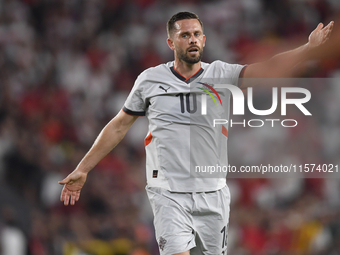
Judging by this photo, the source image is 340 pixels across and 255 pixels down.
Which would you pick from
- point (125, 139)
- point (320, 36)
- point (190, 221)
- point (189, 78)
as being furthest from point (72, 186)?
point (125, 139)

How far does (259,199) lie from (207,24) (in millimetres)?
4303

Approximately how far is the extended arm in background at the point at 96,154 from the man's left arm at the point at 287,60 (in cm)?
107

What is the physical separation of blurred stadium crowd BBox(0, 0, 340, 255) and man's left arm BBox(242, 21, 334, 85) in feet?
3.02

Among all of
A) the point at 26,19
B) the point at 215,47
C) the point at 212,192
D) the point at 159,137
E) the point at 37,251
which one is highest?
the point at 26,19

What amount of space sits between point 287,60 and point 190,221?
1.44 meters

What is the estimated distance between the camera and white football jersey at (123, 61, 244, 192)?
3596mm

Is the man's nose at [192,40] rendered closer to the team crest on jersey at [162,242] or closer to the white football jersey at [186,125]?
the white football jersey at [186,125]

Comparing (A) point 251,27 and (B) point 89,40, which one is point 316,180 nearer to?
(A) point 251,27

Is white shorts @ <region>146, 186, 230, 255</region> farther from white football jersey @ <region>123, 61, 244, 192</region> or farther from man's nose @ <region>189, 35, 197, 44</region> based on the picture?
man's nose @ <region>189, 35, 197, 44</region>

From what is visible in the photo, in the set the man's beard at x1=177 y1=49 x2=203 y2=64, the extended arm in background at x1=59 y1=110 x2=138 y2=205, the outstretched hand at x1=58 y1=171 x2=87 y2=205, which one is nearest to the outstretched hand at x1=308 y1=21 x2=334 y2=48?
the man's beard at x1=177 y1=49 x2=203 y2=64

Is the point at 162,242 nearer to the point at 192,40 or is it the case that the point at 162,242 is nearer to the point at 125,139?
the point at 192,40

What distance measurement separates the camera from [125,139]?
815cm

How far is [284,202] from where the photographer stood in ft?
22.7

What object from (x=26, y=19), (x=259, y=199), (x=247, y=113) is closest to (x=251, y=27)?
(x=259, y=199)
